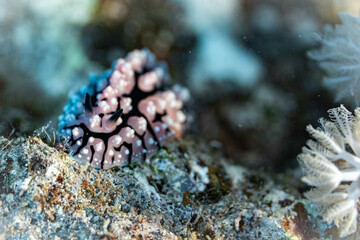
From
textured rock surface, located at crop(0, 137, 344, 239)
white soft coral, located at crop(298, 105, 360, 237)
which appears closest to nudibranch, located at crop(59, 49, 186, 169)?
textured rock surface, located at crop(0, 137, 344, 239)

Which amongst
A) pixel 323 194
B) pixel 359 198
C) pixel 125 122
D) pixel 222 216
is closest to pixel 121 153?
pixel 125 122

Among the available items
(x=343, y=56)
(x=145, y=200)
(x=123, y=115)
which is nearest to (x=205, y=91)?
(x=123, y=115)

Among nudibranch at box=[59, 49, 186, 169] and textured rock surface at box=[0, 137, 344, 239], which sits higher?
nudibranch at box=[59, 49, 186, 169]

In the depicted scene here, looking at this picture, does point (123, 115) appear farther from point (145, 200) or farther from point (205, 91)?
point (205, 91)

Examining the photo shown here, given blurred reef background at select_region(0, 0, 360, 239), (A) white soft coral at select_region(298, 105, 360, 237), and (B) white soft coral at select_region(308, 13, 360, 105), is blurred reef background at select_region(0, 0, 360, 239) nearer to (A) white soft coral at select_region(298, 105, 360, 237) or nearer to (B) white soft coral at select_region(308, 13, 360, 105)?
(B) white soft coral at select_region(308, 13, 360, 105)

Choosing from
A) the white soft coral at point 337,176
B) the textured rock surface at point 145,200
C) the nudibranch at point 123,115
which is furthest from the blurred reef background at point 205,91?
the white soft coral at point 337,176

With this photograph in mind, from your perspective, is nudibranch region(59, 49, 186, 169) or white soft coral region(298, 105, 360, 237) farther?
nudibranch region(59, 49, 186, 169)

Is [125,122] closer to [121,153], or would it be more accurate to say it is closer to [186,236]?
[121,153]

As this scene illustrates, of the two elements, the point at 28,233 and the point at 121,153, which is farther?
the point at 121,153
